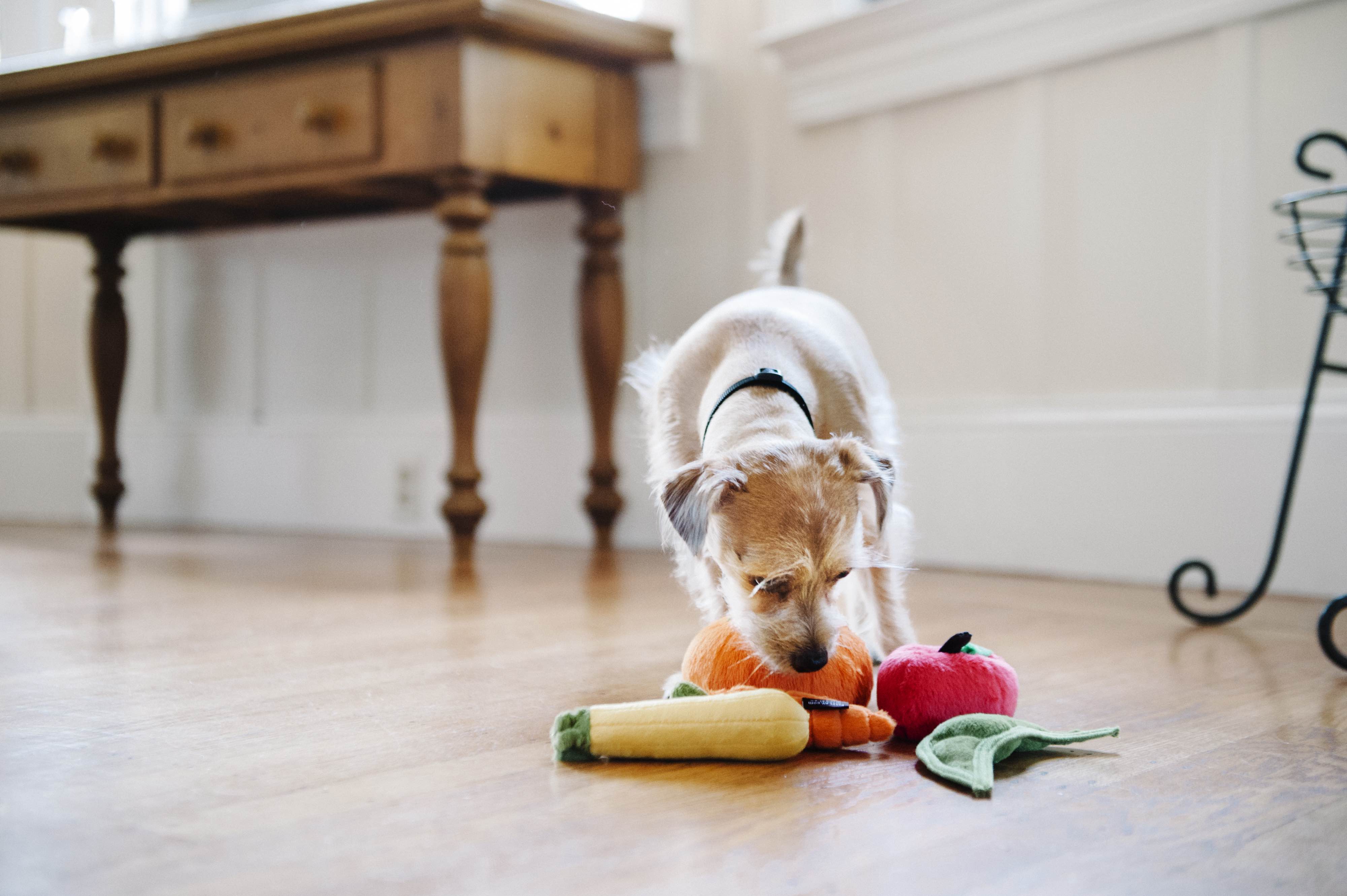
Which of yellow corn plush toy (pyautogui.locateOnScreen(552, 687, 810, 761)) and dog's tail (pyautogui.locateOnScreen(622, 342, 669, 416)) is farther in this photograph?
dog's tail (pyautogui.locateOnScreen(622, 342, 669, 416))

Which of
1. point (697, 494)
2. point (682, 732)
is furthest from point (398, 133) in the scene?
point (682, 732)

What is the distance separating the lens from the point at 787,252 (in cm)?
188

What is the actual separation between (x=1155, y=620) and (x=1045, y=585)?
41 cm

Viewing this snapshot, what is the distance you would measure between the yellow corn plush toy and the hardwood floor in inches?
0.8

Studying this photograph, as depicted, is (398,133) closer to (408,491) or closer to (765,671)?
(408,491)

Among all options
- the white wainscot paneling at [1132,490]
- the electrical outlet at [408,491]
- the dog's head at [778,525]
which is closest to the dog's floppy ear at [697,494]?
the dog's head at [778,525]

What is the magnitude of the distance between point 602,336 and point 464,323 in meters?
0.38

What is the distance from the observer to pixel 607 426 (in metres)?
2.86

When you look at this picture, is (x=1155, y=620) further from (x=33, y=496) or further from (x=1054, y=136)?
(x=33, y=496)

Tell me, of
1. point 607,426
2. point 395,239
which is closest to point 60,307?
point 395,239

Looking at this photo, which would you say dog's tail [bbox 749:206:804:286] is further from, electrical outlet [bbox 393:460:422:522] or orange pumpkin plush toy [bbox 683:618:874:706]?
electrical outlet [bbox 393:460:422:522]

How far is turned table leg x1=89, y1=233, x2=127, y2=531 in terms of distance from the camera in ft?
11.2

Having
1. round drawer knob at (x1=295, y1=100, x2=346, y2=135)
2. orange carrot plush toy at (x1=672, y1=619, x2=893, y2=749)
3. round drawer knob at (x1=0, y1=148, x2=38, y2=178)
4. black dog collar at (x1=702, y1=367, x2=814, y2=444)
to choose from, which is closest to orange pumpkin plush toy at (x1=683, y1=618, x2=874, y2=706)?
orange carrot plush toy at (x1=672, y1=619, x2=893, y2=749)

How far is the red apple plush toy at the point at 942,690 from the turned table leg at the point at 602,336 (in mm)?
1782
